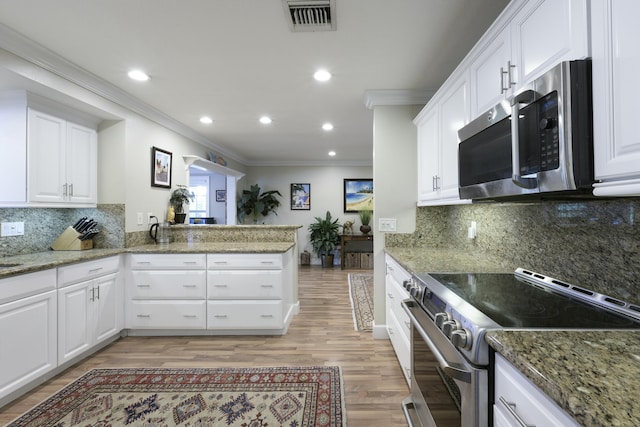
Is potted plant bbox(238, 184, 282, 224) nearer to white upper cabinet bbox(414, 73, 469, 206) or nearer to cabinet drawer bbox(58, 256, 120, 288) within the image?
cabinet drawer bbox(58, 256, 120, 288)

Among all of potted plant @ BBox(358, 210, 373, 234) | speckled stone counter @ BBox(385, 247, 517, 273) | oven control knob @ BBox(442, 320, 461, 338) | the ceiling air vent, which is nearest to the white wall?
potted plant @ BBox(358, 210, 373, 234)

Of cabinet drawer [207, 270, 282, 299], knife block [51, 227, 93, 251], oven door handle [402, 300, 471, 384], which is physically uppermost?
knife block [51, 227, 93, 251]

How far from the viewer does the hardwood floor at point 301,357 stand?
6.27 feet

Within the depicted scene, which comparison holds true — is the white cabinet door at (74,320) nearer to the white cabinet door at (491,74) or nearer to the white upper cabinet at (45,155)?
the white upper cabinet at (45,155)

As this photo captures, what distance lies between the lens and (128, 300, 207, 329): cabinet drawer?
2912mm

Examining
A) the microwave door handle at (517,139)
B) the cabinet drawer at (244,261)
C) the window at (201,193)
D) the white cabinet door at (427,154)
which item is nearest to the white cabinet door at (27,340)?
the cabinet drawer at (244,261)

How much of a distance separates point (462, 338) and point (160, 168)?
143 inches

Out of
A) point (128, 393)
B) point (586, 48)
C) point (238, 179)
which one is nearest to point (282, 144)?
point (238, 179)

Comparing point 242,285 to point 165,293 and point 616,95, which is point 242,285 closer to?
point 165,293

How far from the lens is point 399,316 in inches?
85.7

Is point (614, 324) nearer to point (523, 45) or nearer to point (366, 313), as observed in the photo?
point (523, 45)

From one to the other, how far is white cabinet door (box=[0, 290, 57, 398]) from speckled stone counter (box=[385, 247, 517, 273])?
8.13 feet

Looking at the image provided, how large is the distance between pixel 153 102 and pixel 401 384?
3449 mm

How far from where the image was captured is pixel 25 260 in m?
2.31
